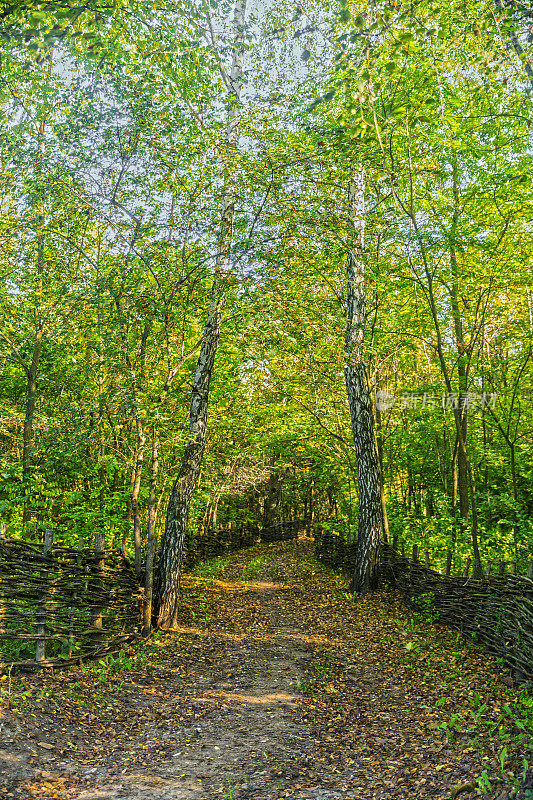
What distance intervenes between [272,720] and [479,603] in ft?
10.8

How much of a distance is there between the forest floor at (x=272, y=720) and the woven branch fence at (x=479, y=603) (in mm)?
243

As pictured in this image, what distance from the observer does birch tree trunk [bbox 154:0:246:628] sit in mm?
7496

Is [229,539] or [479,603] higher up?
[479,603]

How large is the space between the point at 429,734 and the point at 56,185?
7.39m

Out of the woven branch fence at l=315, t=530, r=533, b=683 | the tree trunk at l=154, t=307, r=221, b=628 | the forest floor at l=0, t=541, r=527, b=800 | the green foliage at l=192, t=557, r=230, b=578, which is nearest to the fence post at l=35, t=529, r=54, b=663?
the forest floor at l=0, t=541, r=527, b=800

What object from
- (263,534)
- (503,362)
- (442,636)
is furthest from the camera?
(263,534)

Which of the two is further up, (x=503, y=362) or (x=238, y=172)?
(x=238, y=172)

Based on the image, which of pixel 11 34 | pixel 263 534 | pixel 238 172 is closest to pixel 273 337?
pixel 238 172

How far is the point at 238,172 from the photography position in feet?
23.4

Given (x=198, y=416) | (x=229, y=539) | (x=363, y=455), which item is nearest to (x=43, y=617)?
(x=198, y=416)

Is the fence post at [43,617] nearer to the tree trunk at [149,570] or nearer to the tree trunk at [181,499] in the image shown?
the tree trunk at [149,570]

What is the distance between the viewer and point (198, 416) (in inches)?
319

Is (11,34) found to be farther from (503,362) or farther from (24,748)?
(503,362)

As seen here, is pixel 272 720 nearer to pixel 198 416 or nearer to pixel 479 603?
pixel 479 603
